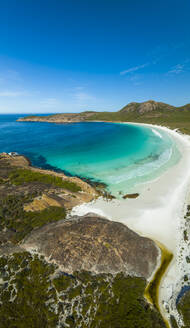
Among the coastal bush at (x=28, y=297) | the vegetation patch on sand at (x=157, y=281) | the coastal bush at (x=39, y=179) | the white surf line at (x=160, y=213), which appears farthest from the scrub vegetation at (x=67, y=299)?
the coastal bush at (x=39, y=179)

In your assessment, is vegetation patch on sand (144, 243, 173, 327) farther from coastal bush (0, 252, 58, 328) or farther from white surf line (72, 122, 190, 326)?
coastal bush (0, 252, 58, 328)

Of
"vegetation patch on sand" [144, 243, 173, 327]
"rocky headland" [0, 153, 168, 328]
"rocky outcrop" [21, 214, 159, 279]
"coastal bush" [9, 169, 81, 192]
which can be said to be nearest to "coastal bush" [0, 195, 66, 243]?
"rocky headland" [0, 153, 168, 328]

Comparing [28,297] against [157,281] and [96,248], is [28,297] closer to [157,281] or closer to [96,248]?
[96,248]

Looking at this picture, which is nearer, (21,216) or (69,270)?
(69,270)

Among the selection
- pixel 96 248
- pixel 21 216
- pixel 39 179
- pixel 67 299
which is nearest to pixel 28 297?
pixel 67 299

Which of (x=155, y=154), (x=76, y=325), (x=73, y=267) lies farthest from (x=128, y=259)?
(x=155, y=154)

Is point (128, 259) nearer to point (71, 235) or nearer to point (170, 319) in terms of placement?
point (170, 319)
